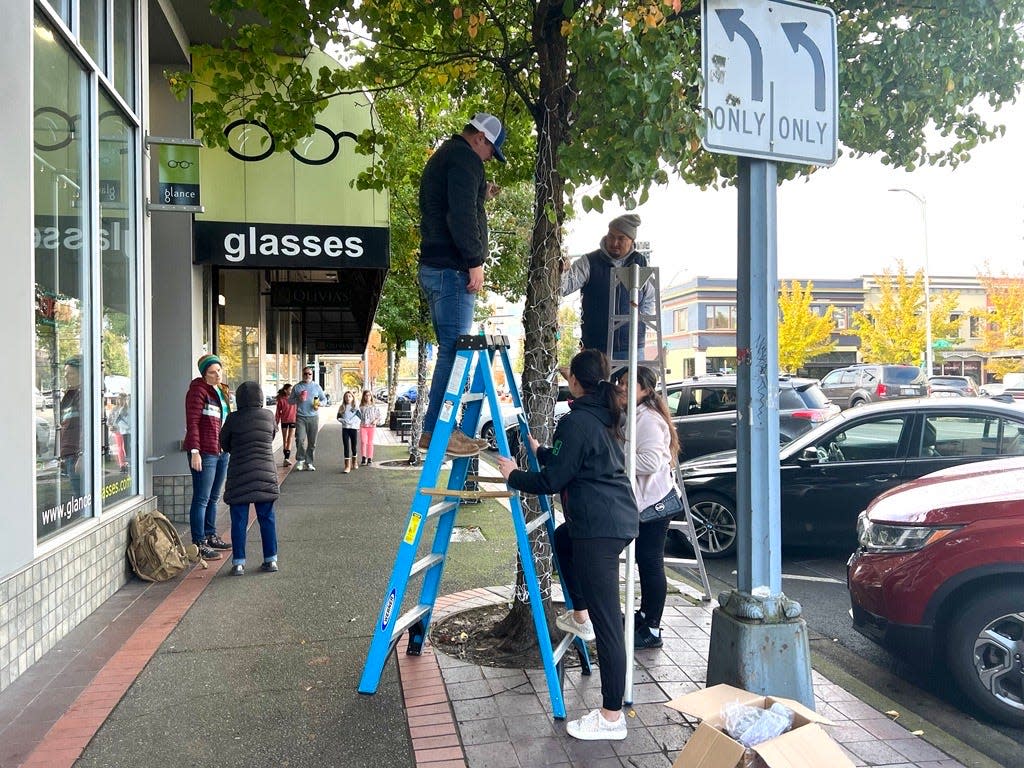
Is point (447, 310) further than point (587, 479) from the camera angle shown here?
Yes

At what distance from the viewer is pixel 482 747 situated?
3570 millimetres

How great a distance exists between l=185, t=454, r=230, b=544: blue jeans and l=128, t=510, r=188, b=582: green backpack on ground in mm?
839

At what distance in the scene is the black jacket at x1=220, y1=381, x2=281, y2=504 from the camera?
6914 millimetres

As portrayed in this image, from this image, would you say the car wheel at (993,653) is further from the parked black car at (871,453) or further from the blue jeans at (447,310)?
the parked black car at (871,453)

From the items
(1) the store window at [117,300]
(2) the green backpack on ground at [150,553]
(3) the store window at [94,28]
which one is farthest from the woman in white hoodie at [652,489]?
(3) the store window at [94,28]

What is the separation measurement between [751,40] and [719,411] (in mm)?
9595

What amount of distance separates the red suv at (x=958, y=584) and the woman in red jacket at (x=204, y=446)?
228 inches

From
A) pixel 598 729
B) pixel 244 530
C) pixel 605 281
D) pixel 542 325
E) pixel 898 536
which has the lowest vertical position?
pixel 598 729

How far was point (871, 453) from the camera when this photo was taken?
294 inches

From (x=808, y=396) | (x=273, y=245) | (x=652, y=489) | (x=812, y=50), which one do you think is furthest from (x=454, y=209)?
(x=808, y=396)

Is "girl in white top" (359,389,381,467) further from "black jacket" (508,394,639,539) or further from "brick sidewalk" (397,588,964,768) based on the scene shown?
"black jacket" (508,394,639,539)

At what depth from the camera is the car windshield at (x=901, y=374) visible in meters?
27.3

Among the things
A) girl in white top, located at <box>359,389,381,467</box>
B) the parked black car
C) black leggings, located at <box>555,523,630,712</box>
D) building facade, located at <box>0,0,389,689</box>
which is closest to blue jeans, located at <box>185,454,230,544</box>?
building facade, located at <box>0,0,389,689</box>

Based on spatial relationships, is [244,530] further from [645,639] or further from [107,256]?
[645,639]
